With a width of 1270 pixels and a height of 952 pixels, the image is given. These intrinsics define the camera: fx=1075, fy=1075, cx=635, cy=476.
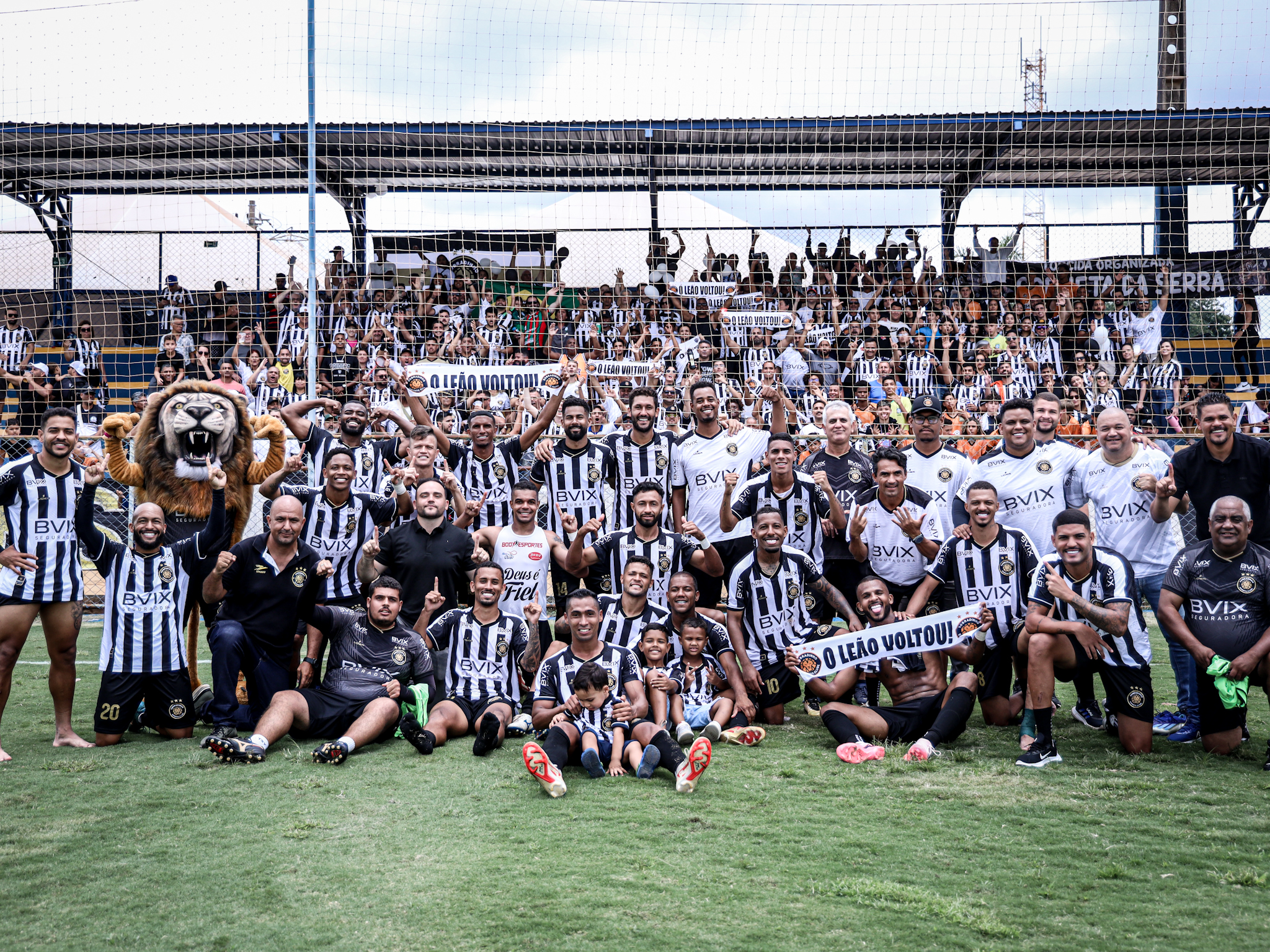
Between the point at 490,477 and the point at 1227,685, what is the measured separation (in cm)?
477

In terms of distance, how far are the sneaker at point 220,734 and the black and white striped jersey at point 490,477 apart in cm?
222

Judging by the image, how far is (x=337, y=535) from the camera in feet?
22.6

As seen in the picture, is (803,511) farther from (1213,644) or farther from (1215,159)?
(1215,159)

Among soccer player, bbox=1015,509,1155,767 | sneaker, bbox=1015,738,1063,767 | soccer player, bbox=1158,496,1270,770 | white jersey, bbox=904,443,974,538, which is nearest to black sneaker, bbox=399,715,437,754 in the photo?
sneaker, bbox=1015,738,1063,767

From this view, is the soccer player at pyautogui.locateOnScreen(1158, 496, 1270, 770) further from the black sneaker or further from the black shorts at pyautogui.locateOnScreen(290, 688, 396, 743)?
the black shorts at pyautogui.locateOnScreen(290, 688, 396, 743)

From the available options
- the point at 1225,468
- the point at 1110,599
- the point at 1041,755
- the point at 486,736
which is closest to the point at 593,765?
the point at 486,736

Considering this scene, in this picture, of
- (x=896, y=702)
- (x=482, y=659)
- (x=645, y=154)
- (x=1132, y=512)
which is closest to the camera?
(x=482, y=659)

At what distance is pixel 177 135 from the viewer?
1220cm

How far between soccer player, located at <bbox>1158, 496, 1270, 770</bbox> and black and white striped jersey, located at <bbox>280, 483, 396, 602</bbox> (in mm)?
4788

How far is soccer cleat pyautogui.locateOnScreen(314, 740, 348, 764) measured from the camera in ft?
17.8

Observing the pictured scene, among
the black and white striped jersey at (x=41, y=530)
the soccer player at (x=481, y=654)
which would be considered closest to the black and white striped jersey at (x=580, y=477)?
the soccer player at (x=481, y=654)

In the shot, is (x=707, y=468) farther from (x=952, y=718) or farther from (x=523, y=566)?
(x=952, y=718)

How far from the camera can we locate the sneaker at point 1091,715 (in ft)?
21.1

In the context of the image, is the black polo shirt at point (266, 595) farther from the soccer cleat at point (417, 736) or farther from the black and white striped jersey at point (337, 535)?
the soccer cleat at point (417, 736)
